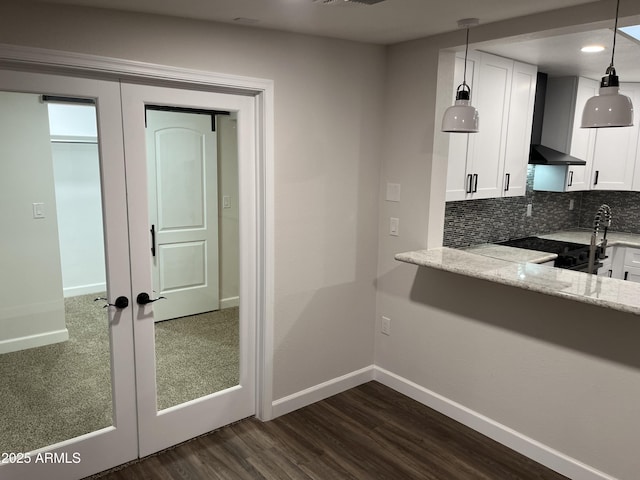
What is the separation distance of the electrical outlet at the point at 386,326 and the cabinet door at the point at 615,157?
→ 2585mm

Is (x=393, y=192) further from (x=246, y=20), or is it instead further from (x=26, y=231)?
(x=26, y=231)

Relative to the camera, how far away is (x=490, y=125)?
3.55 meters

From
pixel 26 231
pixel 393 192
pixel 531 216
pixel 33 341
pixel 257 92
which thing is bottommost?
pixel 33 341

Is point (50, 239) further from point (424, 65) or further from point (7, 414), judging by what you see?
point (424, 65)

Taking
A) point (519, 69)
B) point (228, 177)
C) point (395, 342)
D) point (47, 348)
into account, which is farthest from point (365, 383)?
point (519, 69)

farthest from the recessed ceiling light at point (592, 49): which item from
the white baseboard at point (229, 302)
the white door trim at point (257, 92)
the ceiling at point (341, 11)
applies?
the white baseboard at point (229, 302)

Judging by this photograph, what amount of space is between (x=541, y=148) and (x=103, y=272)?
12.1 ft

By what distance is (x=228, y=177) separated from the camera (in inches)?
111

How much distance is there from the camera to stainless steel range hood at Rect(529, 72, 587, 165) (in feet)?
13.1

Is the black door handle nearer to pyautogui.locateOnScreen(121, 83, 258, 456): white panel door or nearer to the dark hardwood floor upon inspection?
pyautogui.locateOnScreen(121, 83, 258, 456): white panel door

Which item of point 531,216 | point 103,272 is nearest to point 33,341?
point 103,272

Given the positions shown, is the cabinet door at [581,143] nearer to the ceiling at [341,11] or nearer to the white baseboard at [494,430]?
the ceiling at [341,11]

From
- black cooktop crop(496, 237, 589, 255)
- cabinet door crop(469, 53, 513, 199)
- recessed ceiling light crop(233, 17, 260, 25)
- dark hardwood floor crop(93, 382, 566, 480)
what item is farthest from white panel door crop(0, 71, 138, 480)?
black cooktop crop(496, 237, 589, 255)

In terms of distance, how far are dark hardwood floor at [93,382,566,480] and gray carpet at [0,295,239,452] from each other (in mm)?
332
